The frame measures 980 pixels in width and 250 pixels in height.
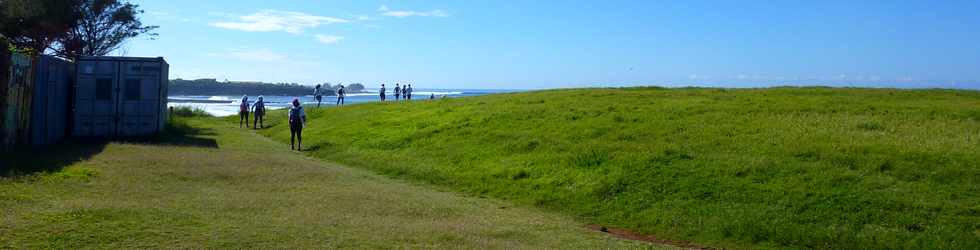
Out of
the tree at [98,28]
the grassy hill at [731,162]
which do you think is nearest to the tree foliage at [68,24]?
the tree at [98,28]

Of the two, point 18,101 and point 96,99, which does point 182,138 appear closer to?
point 96,99

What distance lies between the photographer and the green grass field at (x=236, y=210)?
8328 mm

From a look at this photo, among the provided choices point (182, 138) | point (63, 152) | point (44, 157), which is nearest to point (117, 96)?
point (182, 138)

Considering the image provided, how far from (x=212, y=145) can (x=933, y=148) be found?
18.0 meters

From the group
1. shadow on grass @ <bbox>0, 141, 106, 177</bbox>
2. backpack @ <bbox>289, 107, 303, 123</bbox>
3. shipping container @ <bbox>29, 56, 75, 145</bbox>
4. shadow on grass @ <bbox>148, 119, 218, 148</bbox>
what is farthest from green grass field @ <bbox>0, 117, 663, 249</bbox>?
backpack @ <bbox>289, 107, 303, 123</bbox>

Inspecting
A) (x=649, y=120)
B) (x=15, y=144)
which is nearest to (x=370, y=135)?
(x=649, y=120)

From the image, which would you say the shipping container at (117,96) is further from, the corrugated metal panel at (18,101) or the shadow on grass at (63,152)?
the corrugated metal panel at (18,101)

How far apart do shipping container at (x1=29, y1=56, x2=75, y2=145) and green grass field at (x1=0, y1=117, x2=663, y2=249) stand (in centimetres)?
219

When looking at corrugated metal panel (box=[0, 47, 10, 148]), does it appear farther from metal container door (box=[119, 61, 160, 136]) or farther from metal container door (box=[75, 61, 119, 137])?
metal container door (box=[119, 61, 160, 136])

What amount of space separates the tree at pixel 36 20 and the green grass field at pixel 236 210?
24.0m

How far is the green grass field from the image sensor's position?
833 centimetres

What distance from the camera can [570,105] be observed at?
28.3 metres

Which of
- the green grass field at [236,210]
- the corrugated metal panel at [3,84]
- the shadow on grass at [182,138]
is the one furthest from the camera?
the shadow on grass at [182,138]

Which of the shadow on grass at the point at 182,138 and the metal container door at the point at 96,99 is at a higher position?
the metal container door at the point at 96,99
